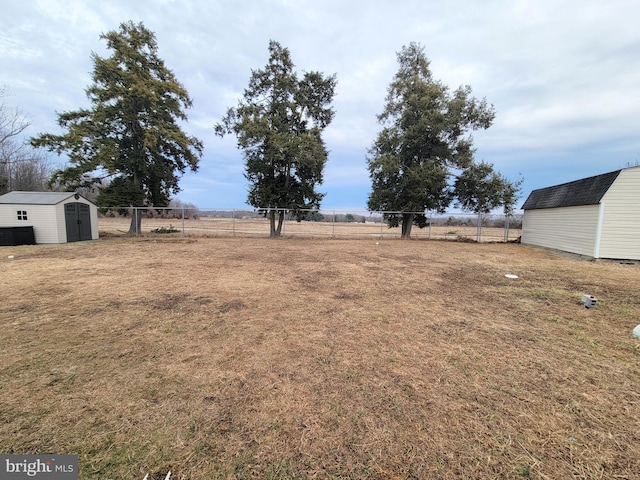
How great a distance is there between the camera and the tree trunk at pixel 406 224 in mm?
17453

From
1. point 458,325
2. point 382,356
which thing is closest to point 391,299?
point 458,325

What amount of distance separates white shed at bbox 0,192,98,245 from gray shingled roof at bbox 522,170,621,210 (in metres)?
22.3

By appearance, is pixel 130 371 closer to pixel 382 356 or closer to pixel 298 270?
pixel 382 356

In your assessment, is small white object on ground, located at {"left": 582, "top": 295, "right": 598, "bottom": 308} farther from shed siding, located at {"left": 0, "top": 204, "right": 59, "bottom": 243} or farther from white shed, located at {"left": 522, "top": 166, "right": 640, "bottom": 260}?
shed siding, located at {"left": 0, "top": 204, "right": 59, "bottom": 243}

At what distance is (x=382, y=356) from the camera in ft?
9.17

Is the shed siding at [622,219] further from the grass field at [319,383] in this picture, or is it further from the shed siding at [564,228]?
the grass field at [319,383]

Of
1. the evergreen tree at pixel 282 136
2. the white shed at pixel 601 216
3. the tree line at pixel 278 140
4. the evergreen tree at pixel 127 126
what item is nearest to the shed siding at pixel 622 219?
the white shed at pixel 601 216

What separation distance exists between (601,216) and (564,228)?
2.24 meters

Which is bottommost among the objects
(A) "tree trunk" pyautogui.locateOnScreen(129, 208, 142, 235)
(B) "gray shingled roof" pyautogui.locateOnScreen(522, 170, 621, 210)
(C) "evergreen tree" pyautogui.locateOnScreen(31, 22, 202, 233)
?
(A) "tree trunk" pyautogui.locateOnScreen(129, 208, 142, 235)

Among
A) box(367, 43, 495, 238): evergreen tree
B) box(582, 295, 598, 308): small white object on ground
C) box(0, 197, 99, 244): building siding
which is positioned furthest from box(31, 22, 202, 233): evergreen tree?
box(582, 295, 598, 308): small white object on ground

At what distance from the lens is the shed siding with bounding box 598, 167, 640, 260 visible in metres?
9.37

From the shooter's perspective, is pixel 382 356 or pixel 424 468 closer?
pixel 424 468

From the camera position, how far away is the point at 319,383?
7.68 ft

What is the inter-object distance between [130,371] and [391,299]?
3.81m
